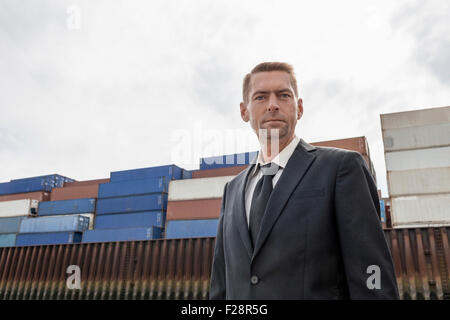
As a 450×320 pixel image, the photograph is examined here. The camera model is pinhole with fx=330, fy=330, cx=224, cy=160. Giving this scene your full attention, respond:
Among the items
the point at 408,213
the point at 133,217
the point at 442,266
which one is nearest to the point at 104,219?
the point at 133,217

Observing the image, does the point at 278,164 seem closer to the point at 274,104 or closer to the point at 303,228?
the point at 274,104

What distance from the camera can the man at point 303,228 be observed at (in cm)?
154

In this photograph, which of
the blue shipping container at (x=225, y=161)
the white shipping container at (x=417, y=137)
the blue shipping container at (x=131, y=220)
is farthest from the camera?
the blue shipping container at (x=225, y=161)

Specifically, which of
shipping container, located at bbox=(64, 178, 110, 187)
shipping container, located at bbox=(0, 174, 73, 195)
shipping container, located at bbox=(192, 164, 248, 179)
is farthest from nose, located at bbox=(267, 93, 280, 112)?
shipping container, located at bbox=(0, 174, 73, 195)

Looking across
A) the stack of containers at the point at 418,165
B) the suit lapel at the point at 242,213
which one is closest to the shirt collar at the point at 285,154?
the suit lapel at the point at 242,213

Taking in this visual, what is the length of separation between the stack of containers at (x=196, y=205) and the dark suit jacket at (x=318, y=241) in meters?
23.4

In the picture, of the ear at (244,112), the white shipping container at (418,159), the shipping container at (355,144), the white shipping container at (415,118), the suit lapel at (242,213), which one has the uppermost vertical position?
the white shipping container at (415,118)

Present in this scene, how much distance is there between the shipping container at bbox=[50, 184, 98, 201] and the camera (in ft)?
108

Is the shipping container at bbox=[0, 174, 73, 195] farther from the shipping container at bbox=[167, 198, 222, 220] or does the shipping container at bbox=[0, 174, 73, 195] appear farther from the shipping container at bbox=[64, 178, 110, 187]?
the shipping container at bbox=[167, 198, 222, 220]

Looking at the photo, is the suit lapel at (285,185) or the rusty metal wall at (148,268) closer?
the suit lapel at (285,185)

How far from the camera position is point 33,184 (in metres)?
36.0

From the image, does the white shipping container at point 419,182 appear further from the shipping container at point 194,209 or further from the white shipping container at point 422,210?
the shipping container at point 194,209

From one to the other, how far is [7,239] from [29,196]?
4.78m

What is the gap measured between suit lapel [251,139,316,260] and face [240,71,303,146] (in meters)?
0.15
